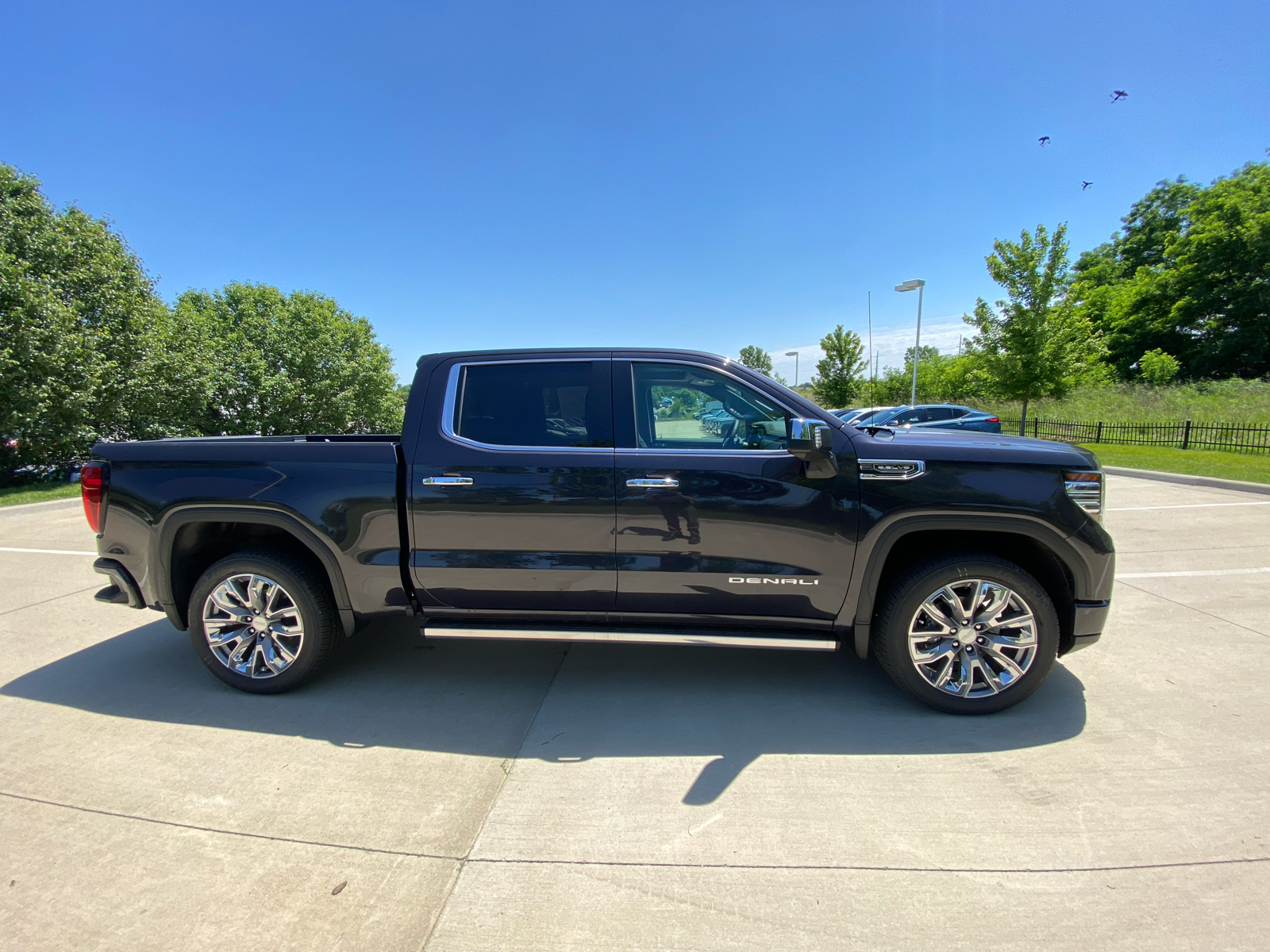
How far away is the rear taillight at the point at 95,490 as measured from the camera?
3.49m

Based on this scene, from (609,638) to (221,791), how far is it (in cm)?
181

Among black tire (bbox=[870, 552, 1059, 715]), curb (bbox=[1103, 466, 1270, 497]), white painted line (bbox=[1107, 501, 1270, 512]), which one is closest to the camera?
black tire (bbox=[870, 552, 1059, 715])

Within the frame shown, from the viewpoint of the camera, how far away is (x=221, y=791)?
2602 millimetres

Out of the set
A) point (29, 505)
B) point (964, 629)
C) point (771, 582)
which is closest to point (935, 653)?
point (964, 629)

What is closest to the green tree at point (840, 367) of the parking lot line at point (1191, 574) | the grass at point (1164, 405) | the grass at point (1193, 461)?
the grass at point (1164, 405)

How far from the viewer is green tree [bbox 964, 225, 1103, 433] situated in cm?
1856

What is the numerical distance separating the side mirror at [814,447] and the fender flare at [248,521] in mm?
2533

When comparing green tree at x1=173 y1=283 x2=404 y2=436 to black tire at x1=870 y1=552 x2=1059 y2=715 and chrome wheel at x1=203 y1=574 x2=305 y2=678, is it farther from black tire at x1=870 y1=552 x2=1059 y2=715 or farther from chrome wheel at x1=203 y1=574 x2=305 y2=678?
black tire at x1=870 y1=552 x2=1059 y2=715

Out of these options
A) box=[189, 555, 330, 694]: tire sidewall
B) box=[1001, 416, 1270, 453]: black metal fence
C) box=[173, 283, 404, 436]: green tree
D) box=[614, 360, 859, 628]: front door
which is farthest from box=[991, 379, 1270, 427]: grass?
box=[173, 283, 404, 436]: green tree

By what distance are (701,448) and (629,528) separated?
0.57m

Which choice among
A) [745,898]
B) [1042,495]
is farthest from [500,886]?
[1042,495]

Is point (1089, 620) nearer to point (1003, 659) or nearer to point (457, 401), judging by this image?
point (1003, 659)

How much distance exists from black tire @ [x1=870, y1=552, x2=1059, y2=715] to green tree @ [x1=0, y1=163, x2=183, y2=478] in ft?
47.4

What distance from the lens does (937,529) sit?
3129mm
